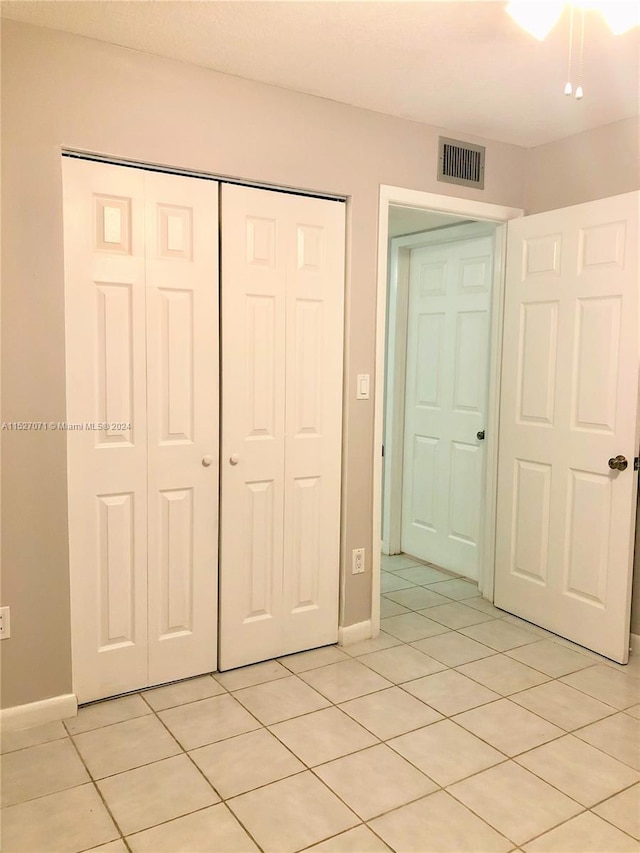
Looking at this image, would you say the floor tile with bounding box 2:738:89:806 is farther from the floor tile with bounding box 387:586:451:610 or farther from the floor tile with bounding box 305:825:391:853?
the floor tile with bounding box 387:586:451:610

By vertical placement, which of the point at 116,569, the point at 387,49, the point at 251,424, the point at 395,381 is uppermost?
the point at 387,49

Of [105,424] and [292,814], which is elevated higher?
[105,424]

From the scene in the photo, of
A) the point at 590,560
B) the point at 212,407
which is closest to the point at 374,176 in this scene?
the point at 212,407

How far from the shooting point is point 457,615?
3.57 metres

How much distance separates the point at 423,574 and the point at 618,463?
63.4 inches

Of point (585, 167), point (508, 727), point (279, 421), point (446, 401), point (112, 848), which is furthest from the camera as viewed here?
point (446, 401)

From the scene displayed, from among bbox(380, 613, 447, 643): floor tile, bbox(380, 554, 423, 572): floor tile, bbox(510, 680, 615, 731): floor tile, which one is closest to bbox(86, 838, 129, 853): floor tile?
bbox(510, 680, 615, 731): floor tile

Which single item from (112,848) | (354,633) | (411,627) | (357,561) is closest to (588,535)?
(411,627)

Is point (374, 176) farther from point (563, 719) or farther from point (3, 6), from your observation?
point (563, 719)

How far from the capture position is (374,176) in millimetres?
3041

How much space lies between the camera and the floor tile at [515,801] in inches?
77.2

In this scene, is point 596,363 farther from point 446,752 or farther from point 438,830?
point 438,830

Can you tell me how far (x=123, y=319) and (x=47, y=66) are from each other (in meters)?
0.88

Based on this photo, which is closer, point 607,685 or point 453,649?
point 607,685
